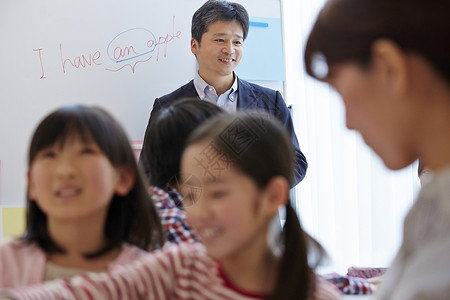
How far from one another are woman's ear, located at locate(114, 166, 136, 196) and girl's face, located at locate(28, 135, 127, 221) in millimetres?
35

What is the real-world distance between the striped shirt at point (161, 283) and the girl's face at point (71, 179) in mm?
120

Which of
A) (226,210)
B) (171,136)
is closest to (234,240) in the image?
(226,210)

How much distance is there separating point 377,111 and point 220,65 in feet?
5.32

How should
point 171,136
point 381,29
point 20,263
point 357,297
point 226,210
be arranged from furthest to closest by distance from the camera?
point 171,136, point 357,297, point 20,263, point 226,210, point 381,29

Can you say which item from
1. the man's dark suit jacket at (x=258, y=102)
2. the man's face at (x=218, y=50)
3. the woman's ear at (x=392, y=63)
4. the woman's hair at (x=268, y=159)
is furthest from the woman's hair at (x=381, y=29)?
the man's face at (x=218, y=50)

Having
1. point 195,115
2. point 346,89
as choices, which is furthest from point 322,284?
point 195,115

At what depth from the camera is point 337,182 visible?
2457 mm

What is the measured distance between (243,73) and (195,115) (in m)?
1.52

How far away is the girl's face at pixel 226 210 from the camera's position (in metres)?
0.69

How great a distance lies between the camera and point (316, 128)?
2.58 meters

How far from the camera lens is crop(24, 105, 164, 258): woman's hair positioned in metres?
0.81

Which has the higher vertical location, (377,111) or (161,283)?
(377,111)

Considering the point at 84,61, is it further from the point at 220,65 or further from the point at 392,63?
the point at 392,63

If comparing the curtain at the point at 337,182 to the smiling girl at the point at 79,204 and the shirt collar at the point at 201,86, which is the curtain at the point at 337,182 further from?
the smiling girl at the point at 79,204
